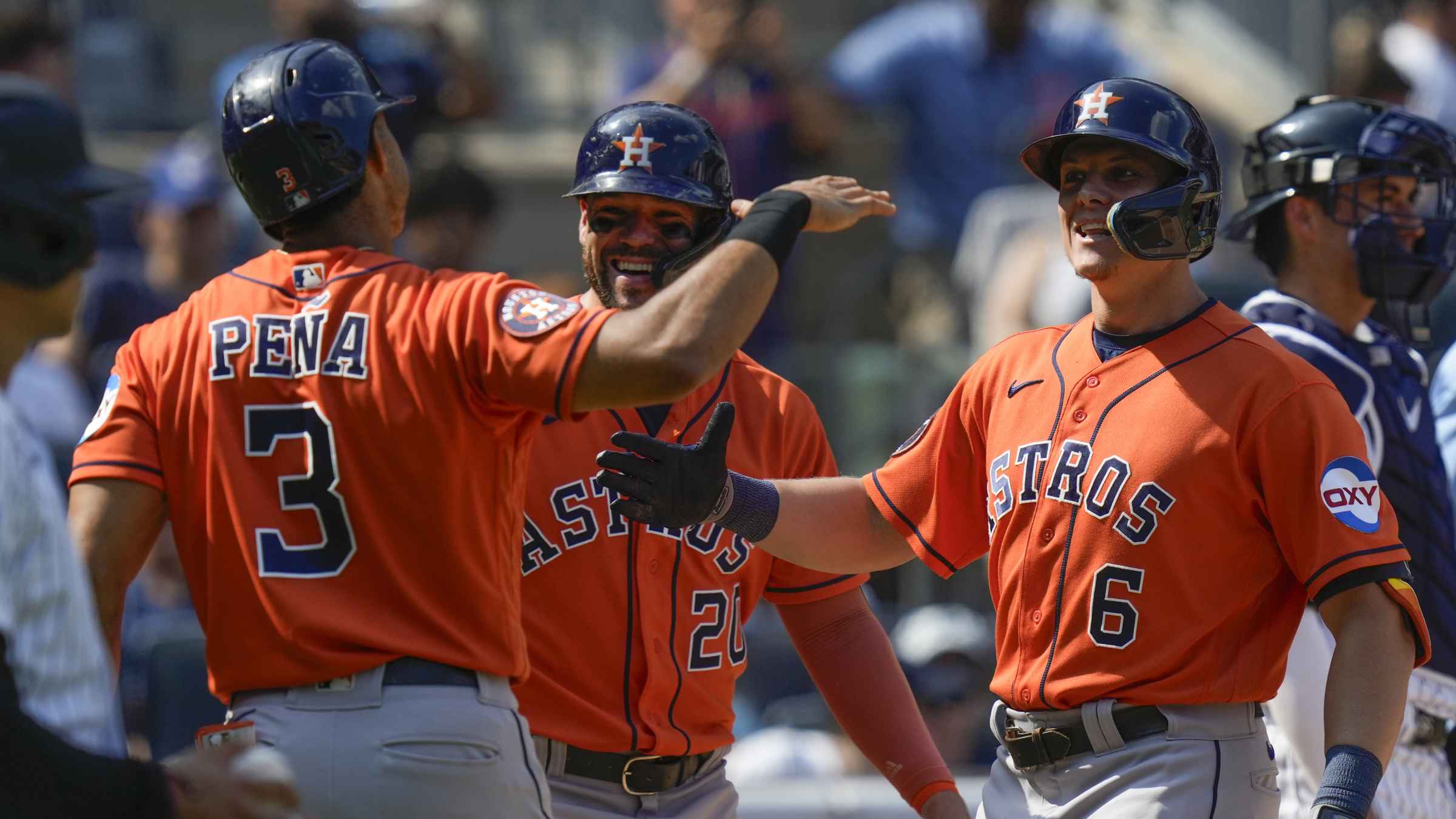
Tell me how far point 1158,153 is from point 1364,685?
113 cm

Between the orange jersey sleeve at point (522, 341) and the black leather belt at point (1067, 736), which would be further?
the black leather belt at point (1067, 736)

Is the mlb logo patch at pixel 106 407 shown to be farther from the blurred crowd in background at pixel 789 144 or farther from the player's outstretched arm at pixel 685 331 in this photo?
the blurred crowd in background at pixel 789 144

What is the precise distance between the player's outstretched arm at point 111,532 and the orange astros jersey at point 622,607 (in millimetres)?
899

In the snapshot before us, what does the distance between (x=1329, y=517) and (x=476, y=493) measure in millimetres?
1615

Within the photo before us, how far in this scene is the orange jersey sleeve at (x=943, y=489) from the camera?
160 inches

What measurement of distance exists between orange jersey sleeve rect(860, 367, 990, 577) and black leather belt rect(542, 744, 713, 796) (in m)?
0.73

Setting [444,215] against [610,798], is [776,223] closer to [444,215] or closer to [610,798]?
[610,798]

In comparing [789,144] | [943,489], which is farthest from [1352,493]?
[789,144]

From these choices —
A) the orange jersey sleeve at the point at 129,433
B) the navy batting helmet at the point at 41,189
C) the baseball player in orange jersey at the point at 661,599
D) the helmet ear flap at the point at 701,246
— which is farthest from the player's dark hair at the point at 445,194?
the navy batting helmet at the point at 41,189

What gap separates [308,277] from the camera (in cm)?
339

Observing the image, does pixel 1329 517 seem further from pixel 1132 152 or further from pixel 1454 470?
pixel 1454 470

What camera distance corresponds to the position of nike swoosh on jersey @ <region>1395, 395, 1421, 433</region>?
450 centimetres

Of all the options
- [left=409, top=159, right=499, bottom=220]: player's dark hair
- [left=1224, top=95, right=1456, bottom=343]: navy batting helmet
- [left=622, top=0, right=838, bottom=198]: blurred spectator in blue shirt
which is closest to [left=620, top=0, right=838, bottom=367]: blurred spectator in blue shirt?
[left=622, top=0, right=838, bottom=198]: blurred spectator in blue shirt


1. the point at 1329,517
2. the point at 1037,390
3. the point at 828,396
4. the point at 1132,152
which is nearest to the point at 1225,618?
the point at 1329,517
